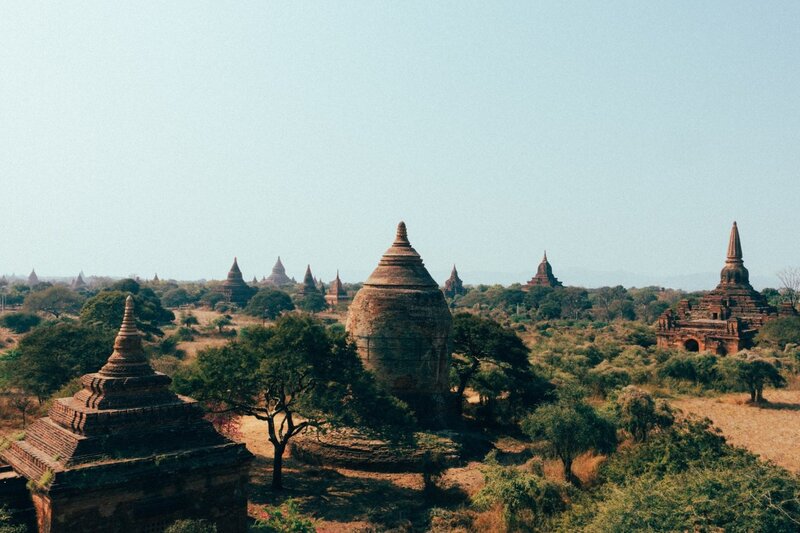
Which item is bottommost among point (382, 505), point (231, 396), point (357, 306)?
point (382, 505)

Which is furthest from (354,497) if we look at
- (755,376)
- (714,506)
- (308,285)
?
(308,285)

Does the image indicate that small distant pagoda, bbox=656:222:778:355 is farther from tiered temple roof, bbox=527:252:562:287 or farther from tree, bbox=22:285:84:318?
tree, bbox=22:285:84:318

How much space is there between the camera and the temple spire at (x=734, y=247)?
58875 millimetres

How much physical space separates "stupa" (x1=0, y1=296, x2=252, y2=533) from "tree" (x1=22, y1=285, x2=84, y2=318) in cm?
6816

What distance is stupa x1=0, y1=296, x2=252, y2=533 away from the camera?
12406 millimetres

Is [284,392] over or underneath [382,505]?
over

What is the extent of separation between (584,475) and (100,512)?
1302cm

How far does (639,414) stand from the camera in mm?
22703

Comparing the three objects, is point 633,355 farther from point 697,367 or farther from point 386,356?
point 386,356

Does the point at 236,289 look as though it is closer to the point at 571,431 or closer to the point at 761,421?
the point at 761,421

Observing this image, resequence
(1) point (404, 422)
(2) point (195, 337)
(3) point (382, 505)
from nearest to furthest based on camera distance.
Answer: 1. (3) point (382, 505)
2. (1) point (404, 422)
3. (2) point (195, 337)

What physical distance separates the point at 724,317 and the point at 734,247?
25.0ft

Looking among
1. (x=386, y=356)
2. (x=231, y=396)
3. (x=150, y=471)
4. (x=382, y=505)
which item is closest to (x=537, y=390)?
(x=386, y=356)

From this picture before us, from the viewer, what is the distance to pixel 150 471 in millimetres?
13078
